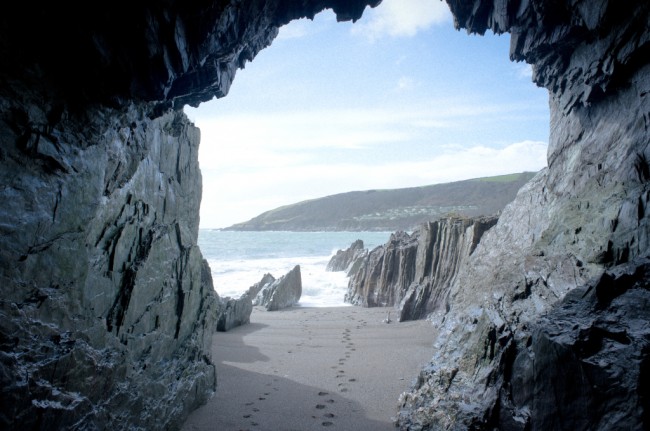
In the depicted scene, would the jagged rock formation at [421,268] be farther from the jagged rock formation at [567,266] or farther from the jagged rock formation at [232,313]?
the jagged rock formation at [232,313]

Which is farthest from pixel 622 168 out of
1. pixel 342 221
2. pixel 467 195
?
pixel 342 221

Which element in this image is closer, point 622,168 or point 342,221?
point 622,168

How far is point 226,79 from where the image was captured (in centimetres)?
705

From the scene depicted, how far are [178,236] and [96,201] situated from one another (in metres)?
2.17

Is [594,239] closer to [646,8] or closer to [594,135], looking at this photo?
[594,135]

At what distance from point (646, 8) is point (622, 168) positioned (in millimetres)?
2607

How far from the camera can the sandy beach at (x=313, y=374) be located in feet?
22.3

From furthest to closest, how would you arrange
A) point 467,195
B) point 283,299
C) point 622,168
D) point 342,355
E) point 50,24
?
point 467,195 → point 283,299 → point 342,355 → point 622,168 → point 50,24

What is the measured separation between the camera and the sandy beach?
267 inches

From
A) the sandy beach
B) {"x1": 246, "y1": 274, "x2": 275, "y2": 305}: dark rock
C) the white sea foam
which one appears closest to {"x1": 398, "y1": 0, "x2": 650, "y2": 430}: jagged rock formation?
the sandy beach

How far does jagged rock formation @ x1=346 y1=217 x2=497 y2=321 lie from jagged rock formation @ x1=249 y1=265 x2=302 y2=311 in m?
2.92

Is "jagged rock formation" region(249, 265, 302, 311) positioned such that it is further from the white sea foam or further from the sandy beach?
the sandy beach

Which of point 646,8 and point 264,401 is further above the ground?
point 646,8

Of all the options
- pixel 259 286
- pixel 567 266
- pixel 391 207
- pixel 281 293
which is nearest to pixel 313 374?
pixel 567 266
